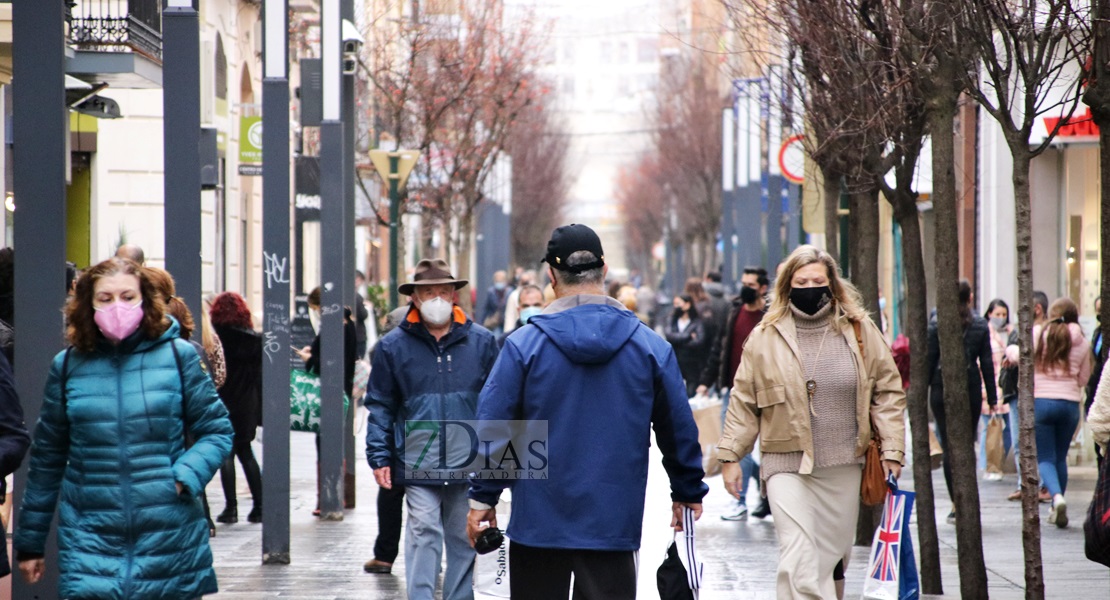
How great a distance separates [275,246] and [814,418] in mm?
4656

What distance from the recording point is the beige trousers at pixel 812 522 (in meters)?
7.17

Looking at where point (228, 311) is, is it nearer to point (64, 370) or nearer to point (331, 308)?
point (331, 308)

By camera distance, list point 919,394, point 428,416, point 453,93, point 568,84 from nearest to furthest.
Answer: point 428,416, point 919,394, point 453,93, point 568,84

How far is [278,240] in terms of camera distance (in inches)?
422

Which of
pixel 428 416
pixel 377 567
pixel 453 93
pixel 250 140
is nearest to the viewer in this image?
pixel 428 416

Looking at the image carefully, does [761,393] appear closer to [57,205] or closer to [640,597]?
[640,597]

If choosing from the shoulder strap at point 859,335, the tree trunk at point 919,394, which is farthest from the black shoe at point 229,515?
the shoulder strap at point 859,335

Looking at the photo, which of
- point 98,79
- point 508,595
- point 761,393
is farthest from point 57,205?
point 98,79

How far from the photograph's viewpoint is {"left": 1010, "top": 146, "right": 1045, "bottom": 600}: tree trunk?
295 inches

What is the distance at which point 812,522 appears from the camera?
23.7 feet

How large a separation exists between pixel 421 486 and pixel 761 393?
1.80 m

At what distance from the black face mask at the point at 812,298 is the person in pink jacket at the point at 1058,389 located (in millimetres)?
5895

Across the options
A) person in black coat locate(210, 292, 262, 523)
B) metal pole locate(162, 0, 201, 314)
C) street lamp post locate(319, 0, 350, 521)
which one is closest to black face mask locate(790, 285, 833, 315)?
metal pole locate(162, 0, 201, 314)

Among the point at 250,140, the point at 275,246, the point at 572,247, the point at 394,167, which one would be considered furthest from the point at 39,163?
the point at 394,167
